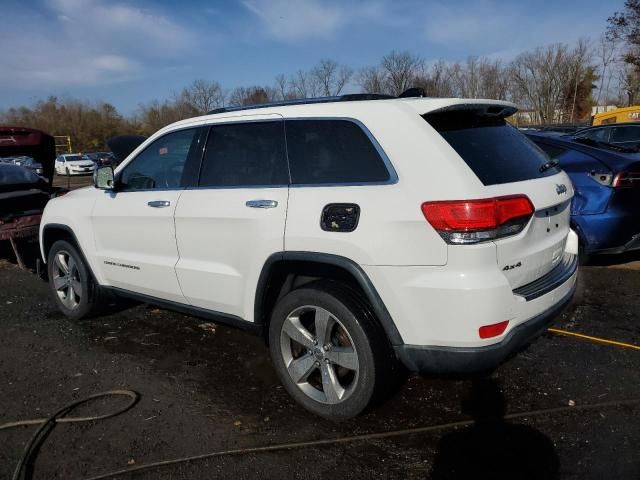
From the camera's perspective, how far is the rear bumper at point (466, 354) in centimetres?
253

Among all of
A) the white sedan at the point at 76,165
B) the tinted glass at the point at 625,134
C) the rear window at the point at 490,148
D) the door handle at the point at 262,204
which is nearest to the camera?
the rear window at the point at 490,148

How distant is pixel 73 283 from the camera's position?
4.85m

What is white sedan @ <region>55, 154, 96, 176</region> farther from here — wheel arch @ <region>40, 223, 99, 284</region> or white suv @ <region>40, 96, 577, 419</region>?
white suv @ <region>40, 96, 577, 419</region>

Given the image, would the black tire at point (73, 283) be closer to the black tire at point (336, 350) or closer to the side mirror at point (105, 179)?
the side mirror at point (105, 179)

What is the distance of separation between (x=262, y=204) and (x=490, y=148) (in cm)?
135

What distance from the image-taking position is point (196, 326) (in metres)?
4.69

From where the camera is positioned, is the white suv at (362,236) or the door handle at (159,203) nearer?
the white suv at (362,236)

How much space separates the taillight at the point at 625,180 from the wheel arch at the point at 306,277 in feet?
12.3

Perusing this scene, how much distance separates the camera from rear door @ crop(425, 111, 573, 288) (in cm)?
260

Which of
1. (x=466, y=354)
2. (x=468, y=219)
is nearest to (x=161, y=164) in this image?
(x=468, y=219)

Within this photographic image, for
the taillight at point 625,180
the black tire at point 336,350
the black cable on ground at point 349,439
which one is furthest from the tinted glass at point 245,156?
the taillight at point 625,180

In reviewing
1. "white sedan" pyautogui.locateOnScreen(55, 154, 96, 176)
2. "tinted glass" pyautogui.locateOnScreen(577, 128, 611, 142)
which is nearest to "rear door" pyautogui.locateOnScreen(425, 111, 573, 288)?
"tinted glass" pyautogui.locateOnScreen(577, 128, 611, 142)

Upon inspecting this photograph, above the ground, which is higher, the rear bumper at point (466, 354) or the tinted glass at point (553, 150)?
the tinted glass at point (553, 150)

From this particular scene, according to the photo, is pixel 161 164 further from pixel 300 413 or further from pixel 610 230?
pixel 610 230
